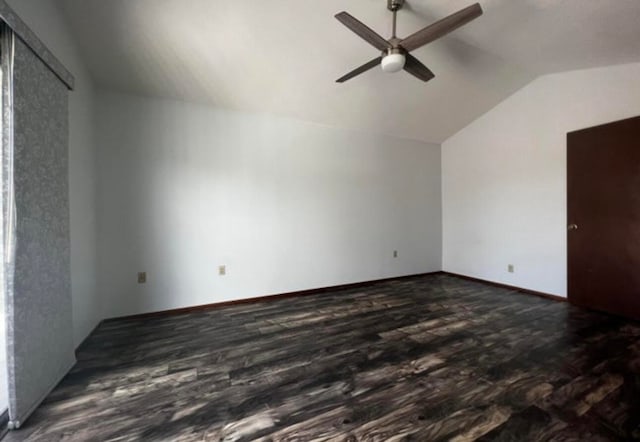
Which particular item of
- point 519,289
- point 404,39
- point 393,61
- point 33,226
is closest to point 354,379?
point 33,226

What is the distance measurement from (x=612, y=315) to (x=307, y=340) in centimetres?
317

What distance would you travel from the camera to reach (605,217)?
9.22 feet

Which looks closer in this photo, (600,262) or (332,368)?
(332,368)

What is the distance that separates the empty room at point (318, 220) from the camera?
4.69ft

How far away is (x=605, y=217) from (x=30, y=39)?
4.86m

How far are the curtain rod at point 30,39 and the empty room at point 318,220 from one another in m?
0.02

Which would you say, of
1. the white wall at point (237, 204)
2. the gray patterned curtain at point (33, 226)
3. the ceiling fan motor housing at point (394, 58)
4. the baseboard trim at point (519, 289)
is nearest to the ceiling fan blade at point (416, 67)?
the ceiling fan motor housing at point (394, 58)

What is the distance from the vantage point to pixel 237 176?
125 inches

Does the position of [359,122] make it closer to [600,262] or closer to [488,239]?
[488,239]

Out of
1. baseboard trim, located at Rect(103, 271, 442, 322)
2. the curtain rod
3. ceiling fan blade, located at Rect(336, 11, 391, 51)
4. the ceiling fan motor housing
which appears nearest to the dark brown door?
baseboard trim, located at Rect(103, 271, 442, 322)

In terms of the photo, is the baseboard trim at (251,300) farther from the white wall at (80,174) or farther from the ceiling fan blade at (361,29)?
the ceiling fan blade at (361,29)

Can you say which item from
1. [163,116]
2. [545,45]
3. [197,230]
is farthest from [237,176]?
[545,45]

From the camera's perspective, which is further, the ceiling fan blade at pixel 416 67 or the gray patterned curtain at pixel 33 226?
the ceiling fan blade at pixel 416 67

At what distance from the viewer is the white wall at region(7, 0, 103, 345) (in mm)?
1829
